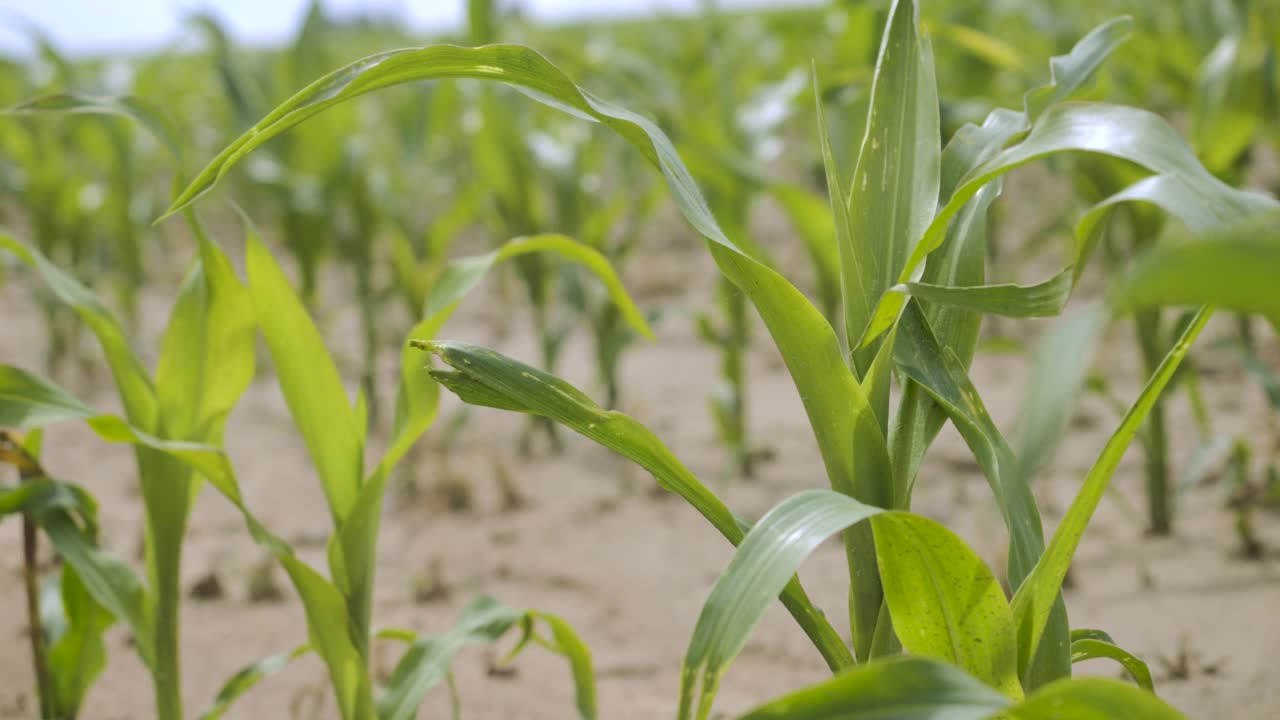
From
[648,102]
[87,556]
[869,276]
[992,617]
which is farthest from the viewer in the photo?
[648,102]

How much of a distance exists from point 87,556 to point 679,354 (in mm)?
2193

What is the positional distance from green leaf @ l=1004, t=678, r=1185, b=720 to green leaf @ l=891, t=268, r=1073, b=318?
0.22 m

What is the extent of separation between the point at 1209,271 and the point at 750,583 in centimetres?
31

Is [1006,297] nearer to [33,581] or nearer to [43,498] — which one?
[43,498]

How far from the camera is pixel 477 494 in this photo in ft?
7.21

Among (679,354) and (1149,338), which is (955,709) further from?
(679,354)

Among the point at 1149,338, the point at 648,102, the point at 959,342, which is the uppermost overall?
the point at 648,102

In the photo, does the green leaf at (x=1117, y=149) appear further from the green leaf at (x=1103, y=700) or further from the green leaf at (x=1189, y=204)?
the green leaf at (x=1103, y=700)

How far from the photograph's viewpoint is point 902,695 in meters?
0.60

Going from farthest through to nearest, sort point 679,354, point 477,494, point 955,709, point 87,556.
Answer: point 679,354
point 477,494
point 87,556
point 955,709

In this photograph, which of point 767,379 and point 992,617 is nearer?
point 992,617

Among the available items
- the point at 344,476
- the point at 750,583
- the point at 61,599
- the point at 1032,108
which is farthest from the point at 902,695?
the point at 61,599

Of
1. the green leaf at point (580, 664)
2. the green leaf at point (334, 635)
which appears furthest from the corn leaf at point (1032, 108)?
the green leaf at point (334, 635)

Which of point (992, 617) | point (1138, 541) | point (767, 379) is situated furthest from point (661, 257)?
point (992, 617)
